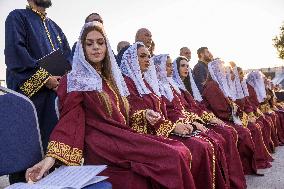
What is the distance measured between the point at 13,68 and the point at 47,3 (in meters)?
0.79

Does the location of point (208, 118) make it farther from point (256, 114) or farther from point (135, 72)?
point (256, 114)

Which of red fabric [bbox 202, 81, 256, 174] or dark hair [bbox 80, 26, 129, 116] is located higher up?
dark hair [bbox 80, 26, 129, 116]

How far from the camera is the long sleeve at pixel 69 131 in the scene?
2.24 m

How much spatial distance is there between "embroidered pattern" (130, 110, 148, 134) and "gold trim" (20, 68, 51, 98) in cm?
84

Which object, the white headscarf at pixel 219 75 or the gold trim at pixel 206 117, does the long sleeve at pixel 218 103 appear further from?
the gold trim at pixel 206 117

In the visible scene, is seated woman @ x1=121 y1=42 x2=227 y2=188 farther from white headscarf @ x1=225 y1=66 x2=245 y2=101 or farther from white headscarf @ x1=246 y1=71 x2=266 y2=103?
white headscarf @ x1=246 y1=71 x2=266 y2=103

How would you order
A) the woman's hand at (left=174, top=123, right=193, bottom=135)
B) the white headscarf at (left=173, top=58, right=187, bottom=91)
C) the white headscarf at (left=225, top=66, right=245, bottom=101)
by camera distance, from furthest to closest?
1. the white headscarf at (left=225, top=66, right=245, bottom=101)
2. the white headscarf at (left=173, top=58, right=187, bottom=91)
3. the woman's hand at (left=174, top=123, right=193, bottom=135)

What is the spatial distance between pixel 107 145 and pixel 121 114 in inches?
14.3

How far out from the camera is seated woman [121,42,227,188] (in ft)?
10.6

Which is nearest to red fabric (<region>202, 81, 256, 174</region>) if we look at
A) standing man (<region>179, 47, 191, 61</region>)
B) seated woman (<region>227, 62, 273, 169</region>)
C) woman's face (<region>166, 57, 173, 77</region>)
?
seated woman (<region>227, 62, 273, 169</region>)

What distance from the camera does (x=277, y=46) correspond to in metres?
27.1

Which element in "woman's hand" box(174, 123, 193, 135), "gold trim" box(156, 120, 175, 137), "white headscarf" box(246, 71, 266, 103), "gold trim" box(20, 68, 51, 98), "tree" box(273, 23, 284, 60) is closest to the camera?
"gold trim" box(20, 68, 51, 98)

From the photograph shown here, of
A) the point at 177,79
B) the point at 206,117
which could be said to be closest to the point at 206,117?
the point at 206,117

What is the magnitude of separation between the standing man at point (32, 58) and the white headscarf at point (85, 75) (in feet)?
1.56
